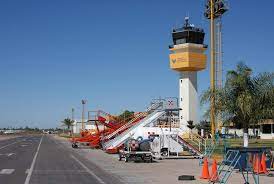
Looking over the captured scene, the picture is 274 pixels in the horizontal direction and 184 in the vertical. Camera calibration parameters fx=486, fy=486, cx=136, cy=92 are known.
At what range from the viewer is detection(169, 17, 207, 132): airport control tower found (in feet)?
275

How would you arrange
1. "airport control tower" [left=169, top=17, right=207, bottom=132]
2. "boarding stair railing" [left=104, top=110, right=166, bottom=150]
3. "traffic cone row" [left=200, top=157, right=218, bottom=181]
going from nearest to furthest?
1. "traffic cone row" [left=200, top=157, right=218, bottom=181]
2. "boarding stair railing" [left=104, top=110, right=166, bottom=150]
3. "airport control tower" [left=169, top=17, right=207, bottom=132]

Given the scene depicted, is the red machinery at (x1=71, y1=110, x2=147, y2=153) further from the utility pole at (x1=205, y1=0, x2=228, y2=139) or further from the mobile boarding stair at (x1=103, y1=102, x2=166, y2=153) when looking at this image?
the utility pole at (x1=205, y1=0, x2=228, y2=139)

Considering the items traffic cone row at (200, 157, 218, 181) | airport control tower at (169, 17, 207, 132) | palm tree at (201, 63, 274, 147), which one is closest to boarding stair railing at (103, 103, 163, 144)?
palm tree at (201, 63, 274, 147)

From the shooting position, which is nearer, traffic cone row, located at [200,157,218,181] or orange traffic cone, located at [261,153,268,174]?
traffic cone row, located at [200,157,218,181]

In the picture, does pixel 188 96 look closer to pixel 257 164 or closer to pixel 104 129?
pixel 104 129

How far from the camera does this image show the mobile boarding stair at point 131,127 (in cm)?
Answer: 4138

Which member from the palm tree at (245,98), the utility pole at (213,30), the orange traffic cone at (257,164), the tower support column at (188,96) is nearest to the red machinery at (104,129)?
the utility pole at (213,30)

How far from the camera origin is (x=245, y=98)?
31.7 metres

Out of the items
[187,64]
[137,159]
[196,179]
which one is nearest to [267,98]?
[137,159]

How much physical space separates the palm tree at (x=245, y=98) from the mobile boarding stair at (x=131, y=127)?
1048cm

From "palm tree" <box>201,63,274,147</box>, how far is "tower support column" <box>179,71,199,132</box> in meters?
50.5

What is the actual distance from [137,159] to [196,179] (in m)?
12.6

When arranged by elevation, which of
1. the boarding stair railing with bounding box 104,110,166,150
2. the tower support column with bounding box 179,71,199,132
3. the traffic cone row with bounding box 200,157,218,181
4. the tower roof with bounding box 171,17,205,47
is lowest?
the traffic cone row with bounding box 200,157,218,181

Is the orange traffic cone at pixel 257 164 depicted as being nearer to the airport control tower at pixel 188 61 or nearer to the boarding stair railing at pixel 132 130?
the boarding stair railing at pixel 132 130
